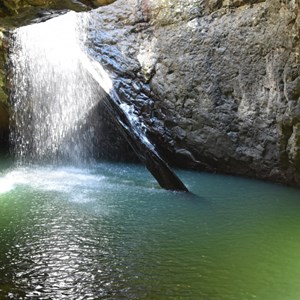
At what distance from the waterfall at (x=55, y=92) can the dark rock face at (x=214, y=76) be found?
670 mm

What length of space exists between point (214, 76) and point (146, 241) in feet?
15.4

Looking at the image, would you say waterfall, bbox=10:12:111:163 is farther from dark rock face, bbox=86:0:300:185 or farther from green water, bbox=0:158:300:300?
green water, bbox=0:158:300:300

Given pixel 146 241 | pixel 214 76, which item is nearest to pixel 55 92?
pixel 214 76

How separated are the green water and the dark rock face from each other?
1166 mm

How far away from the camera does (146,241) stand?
150 inches

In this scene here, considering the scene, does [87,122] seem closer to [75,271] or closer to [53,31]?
[53,31]

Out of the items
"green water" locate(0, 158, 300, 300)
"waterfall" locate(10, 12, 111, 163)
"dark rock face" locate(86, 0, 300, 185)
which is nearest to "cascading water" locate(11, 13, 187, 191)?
"waterfall" locate(10, 12, 111, 163)

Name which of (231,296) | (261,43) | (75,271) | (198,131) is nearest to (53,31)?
(198,131)

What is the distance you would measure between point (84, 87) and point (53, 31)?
144 centimetres

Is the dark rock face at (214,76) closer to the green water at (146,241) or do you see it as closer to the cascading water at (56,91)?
the cascading water at (56,91)

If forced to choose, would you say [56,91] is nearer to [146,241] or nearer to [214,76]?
[214,76]

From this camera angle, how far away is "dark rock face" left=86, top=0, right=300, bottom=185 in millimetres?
6617

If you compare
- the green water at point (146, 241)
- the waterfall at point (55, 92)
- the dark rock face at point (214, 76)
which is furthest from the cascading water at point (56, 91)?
the green water at point (146, 241)

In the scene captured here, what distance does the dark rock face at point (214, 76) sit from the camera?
6.62 m
